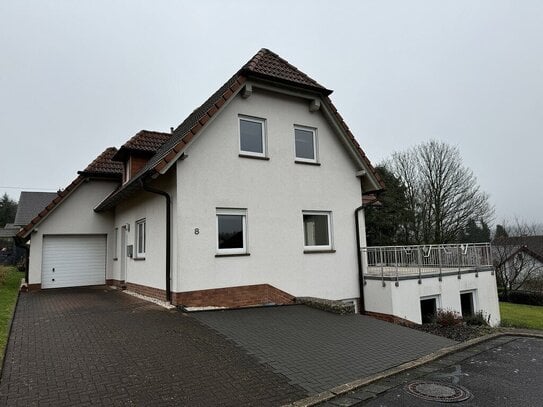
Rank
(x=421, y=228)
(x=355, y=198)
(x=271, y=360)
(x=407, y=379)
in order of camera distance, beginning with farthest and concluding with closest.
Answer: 1. (x=421, y=228)
2. (x=355, y=198)
3. (x=271, y=360)
4. (x=407, y=379)

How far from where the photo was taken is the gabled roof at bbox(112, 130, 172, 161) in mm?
14781

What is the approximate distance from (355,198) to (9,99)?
19.9 m

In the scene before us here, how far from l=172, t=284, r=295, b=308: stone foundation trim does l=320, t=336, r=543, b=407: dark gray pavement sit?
17.6 feet

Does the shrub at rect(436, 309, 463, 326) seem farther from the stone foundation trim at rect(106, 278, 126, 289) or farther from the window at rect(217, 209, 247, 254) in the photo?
the stone foundation trim at rect(106, 278, 126, 289)

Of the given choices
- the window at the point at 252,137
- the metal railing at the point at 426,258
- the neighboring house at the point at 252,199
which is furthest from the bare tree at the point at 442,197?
the window at the point at 252,137

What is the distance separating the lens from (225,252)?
35.9 ft

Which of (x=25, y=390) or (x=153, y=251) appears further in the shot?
(x=153, y=251)

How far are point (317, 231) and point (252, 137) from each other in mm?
3878

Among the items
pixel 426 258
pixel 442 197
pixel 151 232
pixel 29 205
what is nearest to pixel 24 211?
pixel 29 205

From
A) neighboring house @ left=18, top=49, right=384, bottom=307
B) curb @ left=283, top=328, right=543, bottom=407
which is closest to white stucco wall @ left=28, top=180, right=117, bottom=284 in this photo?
neighboring house @ left=18, top=49, right=384, bottom=307

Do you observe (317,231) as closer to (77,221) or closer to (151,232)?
(151,232)

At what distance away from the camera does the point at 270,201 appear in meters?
12.0

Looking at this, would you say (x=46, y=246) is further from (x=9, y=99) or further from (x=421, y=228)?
(x=421, y=228)

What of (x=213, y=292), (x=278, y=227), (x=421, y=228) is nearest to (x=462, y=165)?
(x=421, y=228)
